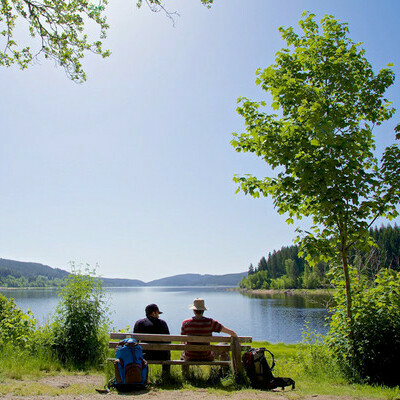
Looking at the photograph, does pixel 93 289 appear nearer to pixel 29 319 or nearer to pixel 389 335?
pixel 29 319

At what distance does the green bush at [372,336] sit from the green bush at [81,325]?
5.62 m

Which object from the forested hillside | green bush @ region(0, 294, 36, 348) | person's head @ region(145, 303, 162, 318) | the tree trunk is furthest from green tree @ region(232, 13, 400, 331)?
the forested hillside

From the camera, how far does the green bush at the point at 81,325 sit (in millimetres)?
8883

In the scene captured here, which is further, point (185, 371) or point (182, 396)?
point (185, 371)

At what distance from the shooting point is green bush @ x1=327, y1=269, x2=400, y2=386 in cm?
667

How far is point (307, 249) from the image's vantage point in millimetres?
7531

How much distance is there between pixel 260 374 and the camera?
6355 mm

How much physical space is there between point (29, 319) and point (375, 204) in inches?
361

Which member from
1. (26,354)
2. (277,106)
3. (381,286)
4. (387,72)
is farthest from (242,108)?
(26,354)

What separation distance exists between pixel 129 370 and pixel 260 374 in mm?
2287

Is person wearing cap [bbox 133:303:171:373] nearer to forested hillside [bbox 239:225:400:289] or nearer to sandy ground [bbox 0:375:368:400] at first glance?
sandy ground [bbox 0:375:368:400]

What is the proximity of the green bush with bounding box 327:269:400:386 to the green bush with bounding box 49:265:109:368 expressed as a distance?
5618mm

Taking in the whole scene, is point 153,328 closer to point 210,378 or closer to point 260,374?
point 210,378

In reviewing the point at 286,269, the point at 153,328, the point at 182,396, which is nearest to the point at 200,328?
the point at 153,328
